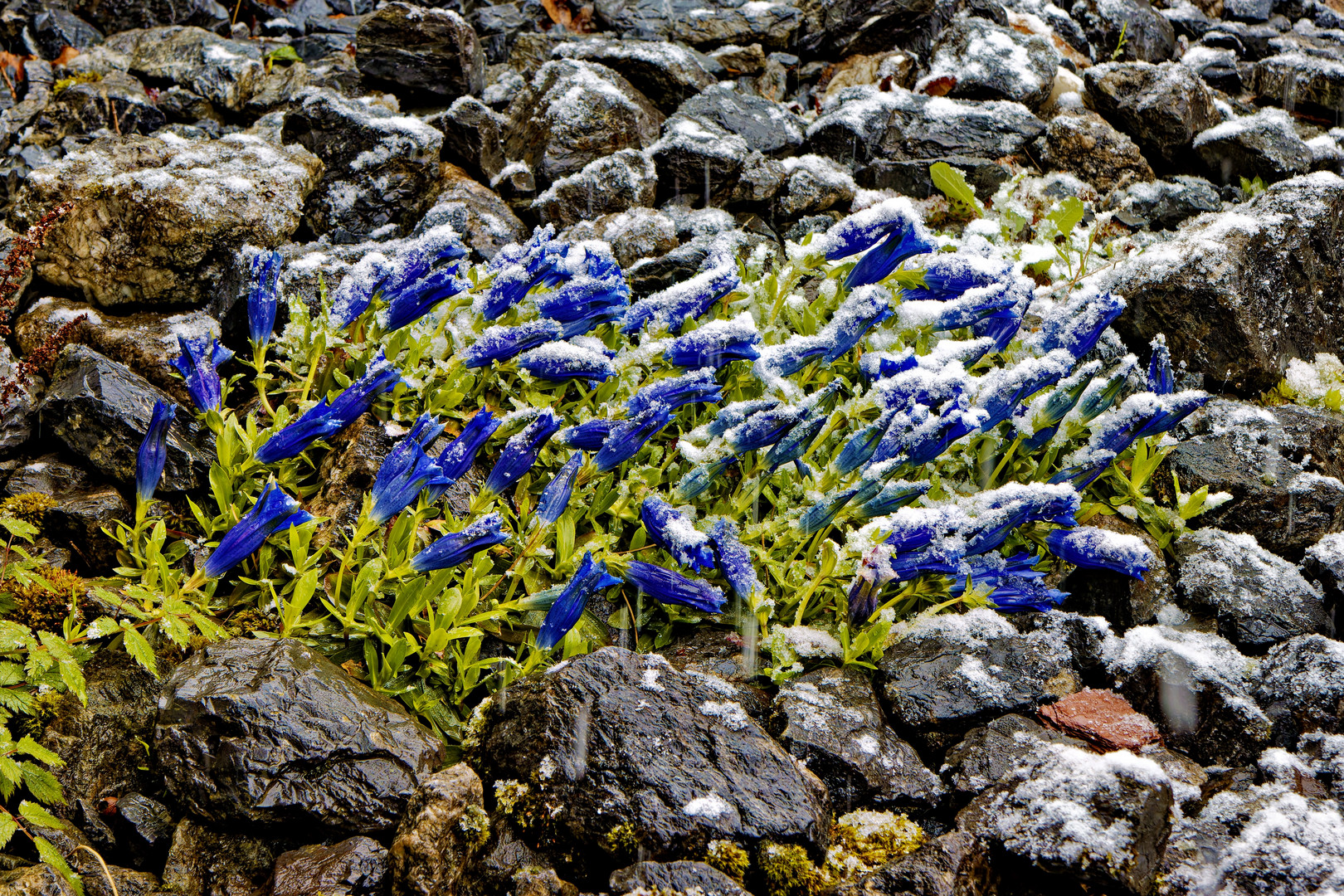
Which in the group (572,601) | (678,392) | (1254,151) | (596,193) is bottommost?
(572,601)

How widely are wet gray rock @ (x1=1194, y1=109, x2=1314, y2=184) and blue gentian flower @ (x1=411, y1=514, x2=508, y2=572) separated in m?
5.69

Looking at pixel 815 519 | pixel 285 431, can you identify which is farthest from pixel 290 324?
pixel 815 519

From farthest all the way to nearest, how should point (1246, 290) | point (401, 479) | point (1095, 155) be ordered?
point (1095, 155)
point (1246, 290)
point (401, 479)

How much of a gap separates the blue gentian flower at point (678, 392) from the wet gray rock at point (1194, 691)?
1.87 m

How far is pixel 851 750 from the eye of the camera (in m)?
3.16

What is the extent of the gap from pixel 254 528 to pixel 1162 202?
18.9 feet

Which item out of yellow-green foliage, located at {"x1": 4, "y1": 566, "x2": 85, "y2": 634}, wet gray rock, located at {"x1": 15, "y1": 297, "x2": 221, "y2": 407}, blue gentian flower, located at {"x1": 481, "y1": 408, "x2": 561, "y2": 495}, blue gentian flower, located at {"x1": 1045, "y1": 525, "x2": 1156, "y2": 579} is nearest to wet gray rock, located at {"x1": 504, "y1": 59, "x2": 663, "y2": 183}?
wet gray rock, located at {"x1": 15, "y1": 297, "x2": 221, "y2": 407}

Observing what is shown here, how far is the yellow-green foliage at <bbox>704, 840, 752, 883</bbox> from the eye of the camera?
2.68m

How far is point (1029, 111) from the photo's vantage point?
696 cm

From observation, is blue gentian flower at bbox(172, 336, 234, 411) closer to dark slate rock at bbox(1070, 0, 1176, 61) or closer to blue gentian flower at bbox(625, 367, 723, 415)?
blue gentian flower at bbox(625, 367, 723, 415)

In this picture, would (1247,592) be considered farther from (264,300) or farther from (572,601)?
(264,300)

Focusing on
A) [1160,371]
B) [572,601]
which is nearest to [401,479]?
[572,601]

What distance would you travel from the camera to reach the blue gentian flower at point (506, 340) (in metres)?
4.41

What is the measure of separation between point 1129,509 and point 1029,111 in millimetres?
3649
